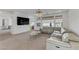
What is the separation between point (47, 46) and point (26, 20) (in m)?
0.62

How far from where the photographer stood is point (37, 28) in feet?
5.62

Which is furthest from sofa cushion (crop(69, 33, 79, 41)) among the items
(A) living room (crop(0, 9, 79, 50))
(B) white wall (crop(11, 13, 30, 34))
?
(B) white wall (crop(11, 13, 30, 34))

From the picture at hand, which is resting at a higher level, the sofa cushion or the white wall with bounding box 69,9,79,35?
the white wall with bounding box 69,9,79,35

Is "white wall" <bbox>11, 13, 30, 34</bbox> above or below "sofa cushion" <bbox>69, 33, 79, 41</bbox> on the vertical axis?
above

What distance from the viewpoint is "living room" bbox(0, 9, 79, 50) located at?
165cm

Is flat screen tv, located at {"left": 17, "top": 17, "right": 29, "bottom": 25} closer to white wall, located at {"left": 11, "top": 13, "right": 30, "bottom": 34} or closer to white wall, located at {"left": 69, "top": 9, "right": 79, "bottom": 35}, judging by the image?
white wall, located at {"left": 11, "top": 13, "right": 30, "bottom": 34}

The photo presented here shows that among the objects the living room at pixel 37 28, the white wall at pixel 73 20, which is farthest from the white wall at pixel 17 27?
the white wall at pixel 73 20

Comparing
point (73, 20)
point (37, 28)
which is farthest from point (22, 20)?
point (73, 20)

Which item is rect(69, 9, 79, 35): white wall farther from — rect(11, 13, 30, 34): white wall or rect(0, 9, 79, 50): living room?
rect(11, 13, 30, 34): white wall

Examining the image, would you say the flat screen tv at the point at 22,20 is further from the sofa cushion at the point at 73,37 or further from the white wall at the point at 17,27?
the sofa cushion at the point at 73,37

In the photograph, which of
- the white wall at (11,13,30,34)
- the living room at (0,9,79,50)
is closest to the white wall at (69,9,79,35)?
the living room at (0,9,79,50)

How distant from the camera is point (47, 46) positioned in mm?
1717

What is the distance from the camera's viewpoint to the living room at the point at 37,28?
1654mm
